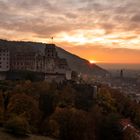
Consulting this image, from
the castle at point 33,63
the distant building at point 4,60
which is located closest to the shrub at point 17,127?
the castle at point 33,63

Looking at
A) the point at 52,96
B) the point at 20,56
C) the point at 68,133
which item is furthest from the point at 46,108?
the point at 20,56

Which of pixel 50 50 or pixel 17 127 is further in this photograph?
pixel 50 50

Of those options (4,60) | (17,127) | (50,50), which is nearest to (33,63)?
(50,50)

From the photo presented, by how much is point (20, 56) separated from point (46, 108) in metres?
44.1

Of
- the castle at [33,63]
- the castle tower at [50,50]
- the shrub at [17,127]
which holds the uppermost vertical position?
the castle tower at [50,50]

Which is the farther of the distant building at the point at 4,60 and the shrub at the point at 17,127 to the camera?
the distant building at the point at 4,60

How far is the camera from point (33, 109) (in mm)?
67438

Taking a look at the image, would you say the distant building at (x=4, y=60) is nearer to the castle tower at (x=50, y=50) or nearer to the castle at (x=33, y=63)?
the castle at (x=33, y=63)

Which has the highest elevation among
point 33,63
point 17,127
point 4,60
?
point 4,60

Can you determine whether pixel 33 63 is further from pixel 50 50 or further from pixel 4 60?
pixel 4 60

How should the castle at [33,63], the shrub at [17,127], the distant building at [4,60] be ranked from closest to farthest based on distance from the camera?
1. the shrub at [17,127]
2. the distant building at [4,60]
3. the castle at [33,63]

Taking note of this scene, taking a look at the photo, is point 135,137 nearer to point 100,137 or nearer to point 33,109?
point 100,137

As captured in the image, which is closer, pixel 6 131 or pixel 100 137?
pixel 6 131

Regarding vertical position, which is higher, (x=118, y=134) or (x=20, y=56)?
(x=20, y=56)
